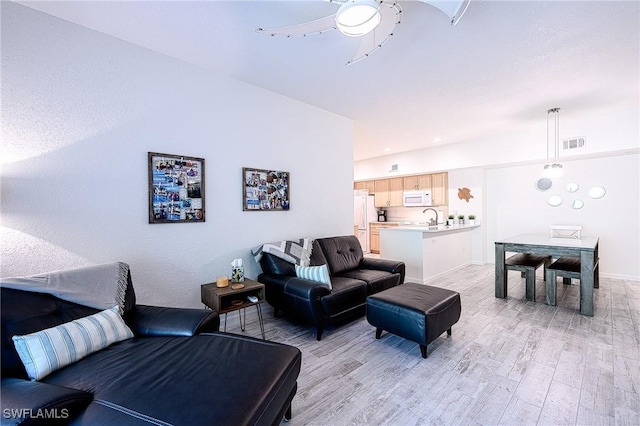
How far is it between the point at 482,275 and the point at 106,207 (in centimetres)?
550

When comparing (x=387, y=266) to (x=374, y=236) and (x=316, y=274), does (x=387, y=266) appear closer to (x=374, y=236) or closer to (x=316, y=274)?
(x=316, y=274)

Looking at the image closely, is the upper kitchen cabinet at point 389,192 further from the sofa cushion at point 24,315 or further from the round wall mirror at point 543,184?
the sofa cushion at point 24,315

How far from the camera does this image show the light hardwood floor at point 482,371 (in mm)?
1631

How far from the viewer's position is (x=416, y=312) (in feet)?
7.26

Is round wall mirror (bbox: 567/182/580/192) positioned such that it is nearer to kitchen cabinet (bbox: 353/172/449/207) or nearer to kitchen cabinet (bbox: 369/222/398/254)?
kitchen cabinet (bbox: 353/172/449/207)

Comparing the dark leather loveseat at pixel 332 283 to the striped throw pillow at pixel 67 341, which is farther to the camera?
the dark leather loveseat at pixel 332 283

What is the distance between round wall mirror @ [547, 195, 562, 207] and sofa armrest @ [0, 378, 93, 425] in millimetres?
6675

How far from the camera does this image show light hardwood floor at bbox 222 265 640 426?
1.63m

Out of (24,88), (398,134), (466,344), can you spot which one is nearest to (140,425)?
(24,88)

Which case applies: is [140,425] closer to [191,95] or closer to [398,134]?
[191,95]

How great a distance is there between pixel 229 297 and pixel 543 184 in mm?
5884

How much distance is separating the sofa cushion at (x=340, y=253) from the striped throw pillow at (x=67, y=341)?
2.17 metres

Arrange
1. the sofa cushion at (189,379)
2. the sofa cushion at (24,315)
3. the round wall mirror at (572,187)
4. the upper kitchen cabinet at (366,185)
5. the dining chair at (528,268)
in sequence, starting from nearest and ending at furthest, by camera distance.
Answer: the sofa cushion at (189,379)
the sofa cushion at (24,315)
the dining chair at (528,268)
the round wall mirror at (572,187)
the upper kitchen cabinet at (366,185)

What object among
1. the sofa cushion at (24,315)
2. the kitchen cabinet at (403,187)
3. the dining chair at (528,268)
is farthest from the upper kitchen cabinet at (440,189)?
the sofa cushion at (24,315)
